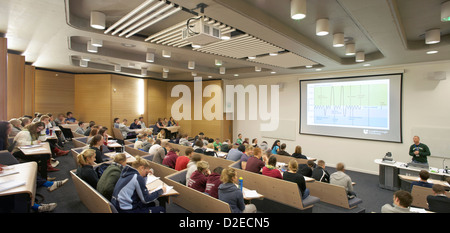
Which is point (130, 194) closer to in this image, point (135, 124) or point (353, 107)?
point (353, 107)

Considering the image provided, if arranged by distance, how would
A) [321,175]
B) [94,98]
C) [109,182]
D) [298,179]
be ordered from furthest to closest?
[94,98], [321,175], [298,179], [109,182]

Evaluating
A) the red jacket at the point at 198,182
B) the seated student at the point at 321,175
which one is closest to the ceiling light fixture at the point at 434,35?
the seated student at the point at 321,175

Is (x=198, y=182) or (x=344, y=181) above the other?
(x=198, y=182)

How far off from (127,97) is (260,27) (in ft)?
31.1

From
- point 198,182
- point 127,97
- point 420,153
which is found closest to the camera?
point 198,182

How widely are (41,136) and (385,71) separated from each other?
1035 cm

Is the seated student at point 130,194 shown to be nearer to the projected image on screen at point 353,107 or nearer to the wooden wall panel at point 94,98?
the projected image on screen at point 353,107

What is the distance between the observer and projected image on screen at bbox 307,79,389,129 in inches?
306

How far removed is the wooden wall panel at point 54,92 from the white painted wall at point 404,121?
33.2 feet

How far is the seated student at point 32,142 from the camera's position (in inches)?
198

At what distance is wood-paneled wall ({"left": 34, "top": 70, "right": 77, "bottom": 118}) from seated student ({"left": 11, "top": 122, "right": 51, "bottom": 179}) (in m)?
5.81

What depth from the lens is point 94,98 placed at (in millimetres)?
10922

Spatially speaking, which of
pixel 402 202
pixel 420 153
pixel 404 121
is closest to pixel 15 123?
pixel 402 202

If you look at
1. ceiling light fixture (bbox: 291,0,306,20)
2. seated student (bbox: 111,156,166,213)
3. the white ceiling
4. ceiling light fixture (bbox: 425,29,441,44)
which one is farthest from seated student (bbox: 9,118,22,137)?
ceiling light fixture (bbox: 425,29,441,44)
